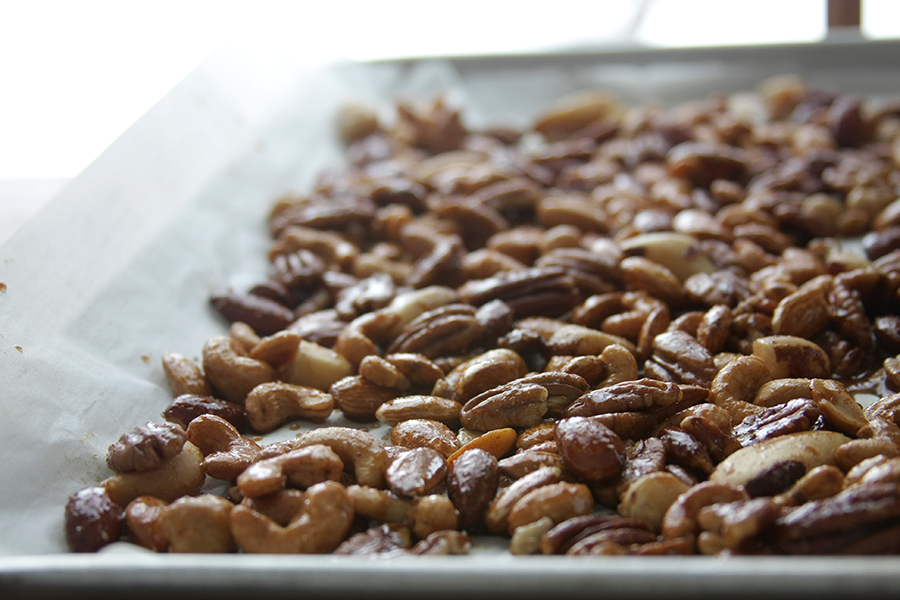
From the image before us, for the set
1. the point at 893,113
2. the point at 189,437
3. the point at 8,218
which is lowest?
the point at 189,437

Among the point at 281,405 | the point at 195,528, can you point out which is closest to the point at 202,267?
the point at 281,405

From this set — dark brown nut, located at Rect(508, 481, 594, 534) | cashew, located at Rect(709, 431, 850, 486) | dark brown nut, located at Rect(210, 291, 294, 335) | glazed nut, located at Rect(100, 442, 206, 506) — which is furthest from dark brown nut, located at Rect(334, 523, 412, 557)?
dark brown nut, located at Rect(210, 291, 294, 335)

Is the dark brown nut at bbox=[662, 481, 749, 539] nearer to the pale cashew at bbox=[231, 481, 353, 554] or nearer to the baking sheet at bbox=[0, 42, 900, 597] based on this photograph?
the baking sheet at bbox=[0, 42, 900, 597]

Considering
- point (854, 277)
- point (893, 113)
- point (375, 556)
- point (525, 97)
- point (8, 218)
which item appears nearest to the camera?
point (375, 556)

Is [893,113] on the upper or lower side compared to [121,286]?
upper

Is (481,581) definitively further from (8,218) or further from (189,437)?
(8,218)

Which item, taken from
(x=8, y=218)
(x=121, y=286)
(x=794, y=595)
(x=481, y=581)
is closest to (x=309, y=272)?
(x=121, y=286)

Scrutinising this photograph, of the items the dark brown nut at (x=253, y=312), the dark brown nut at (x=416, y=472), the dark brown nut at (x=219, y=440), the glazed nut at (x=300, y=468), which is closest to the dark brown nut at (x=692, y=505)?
the dark brown nut at (x=416, y=472)

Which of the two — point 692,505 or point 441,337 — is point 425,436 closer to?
point 441,337
